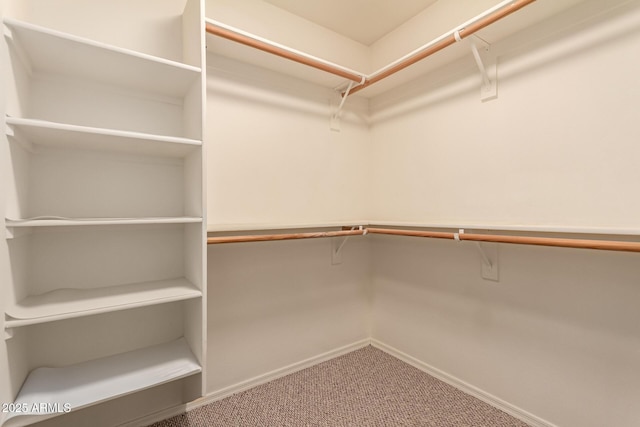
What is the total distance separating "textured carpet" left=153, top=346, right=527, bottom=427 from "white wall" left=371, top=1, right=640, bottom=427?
17cm

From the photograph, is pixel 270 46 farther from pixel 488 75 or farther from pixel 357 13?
pixel 488 75

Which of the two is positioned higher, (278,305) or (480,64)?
(480,64)

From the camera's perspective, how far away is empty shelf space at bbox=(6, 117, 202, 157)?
98cm

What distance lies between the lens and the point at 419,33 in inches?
78.0

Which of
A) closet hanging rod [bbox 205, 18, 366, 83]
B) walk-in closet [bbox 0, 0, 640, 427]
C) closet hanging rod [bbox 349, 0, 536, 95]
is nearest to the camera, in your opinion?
walk-in closet [bbox 0, 0, 640, 427]

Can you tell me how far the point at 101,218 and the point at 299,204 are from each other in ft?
3.56

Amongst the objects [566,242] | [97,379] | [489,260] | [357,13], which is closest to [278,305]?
[97,379]

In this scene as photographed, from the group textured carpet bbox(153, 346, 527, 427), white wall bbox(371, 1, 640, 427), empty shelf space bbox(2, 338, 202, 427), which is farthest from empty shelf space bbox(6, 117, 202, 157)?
white wall bbox(371, 1, 640, 427)

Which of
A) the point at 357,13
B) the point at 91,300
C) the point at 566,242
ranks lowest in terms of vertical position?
the point at 91,300

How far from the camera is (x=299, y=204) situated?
2.00 metres

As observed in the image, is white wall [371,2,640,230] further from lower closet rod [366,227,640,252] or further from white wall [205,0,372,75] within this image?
white wall [205,0,372,75]

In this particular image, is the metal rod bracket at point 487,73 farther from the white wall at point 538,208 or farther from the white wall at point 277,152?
the white wall at point 277,152

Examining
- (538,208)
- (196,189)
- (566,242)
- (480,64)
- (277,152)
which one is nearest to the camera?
(566,242)

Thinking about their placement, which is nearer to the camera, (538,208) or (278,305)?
(538,208)
